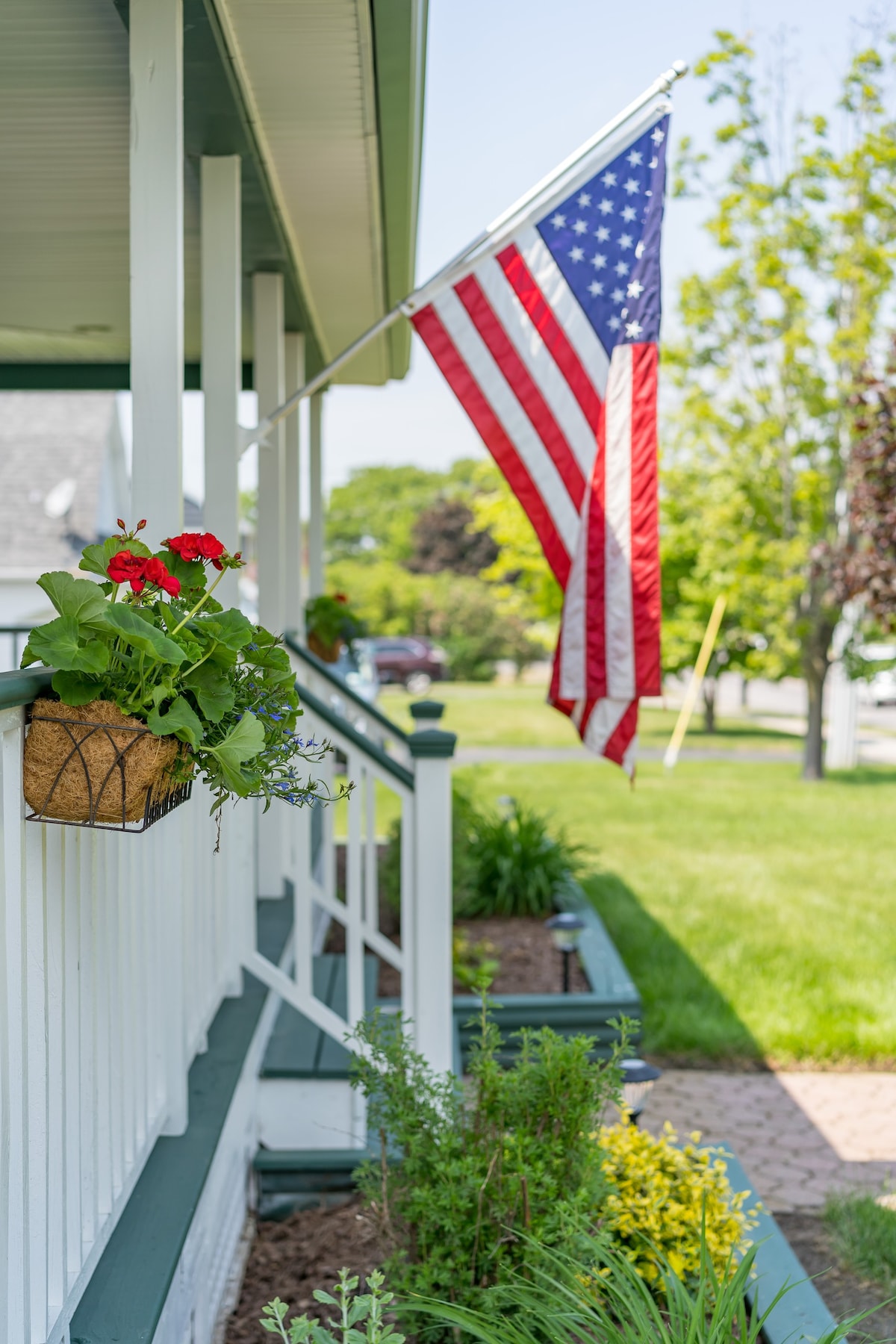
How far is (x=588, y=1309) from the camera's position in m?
2.02

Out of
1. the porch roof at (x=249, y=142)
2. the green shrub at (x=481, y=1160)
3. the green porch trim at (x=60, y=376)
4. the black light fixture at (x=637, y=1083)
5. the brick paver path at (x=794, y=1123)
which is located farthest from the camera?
the green porch trim at (x=60, y=376)

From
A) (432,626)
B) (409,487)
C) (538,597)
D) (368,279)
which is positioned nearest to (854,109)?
(538,597)

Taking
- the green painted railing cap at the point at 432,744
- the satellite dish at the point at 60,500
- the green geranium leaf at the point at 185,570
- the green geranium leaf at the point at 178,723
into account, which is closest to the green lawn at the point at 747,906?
the green painted railing cap at the point at 432,744

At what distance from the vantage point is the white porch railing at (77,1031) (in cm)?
170

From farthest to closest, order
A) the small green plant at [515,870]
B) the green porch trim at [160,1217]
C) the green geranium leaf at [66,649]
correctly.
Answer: the small green plant at [515,870]
the green porch trim at [160,1217]
the green geranium leaf at [66,649]

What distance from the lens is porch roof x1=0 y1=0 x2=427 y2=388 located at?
9.39 feet

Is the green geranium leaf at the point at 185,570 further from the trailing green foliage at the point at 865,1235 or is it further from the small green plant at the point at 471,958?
the small green plant at the point at 471,958

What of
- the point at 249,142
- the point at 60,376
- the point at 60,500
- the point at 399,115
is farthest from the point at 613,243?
the point at 60,500

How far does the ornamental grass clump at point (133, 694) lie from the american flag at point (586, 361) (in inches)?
74.5

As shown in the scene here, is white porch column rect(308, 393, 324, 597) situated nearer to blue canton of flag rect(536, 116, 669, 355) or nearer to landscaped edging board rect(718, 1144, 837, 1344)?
blue canton of flag rect(536, 116, 669, 355)

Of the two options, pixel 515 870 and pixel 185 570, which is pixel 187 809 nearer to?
pixel 185 570

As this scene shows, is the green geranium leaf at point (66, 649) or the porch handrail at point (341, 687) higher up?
the green geranium leaf at point (66, 649)

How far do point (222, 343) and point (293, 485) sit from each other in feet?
9.75

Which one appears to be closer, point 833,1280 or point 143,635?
point 143,635
